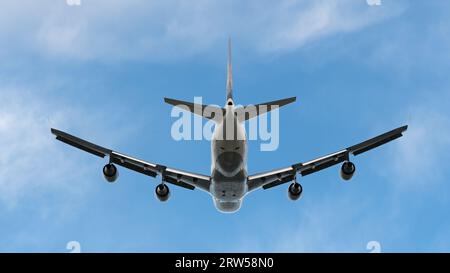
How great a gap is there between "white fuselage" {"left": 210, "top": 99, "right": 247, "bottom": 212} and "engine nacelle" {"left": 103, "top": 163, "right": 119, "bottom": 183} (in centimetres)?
709

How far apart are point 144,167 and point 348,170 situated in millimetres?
15137

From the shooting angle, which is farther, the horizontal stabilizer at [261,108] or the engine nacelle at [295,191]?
the engine nacelle at [295,191]

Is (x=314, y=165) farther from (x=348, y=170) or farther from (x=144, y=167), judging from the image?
(x=144, y=167)

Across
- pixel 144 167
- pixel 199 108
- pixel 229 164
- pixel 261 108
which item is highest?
pixel 261 108

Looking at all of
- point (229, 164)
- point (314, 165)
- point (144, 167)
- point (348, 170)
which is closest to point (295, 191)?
point (314, 165)

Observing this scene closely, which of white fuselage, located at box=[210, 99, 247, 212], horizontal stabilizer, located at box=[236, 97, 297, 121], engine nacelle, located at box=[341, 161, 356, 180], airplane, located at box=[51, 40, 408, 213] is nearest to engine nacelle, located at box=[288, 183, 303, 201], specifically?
airplane, located at box=[51, 40, 408, 213]

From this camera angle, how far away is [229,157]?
41.8 metres

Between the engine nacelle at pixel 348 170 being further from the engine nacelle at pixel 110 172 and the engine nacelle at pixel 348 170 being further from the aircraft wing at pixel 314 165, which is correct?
the engine nacelle at pixel 110 172

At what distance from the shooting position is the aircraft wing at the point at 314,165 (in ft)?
145

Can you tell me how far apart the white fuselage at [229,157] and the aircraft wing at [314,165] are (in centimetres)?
174

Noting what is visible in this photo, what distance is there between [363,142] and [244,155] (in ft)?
29.7

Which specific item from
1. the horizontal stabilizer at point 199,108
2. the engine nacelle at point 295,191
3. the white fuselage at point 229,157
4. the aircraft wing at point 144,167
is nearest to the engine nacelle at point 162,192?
the aircraft wing at point 144,167
